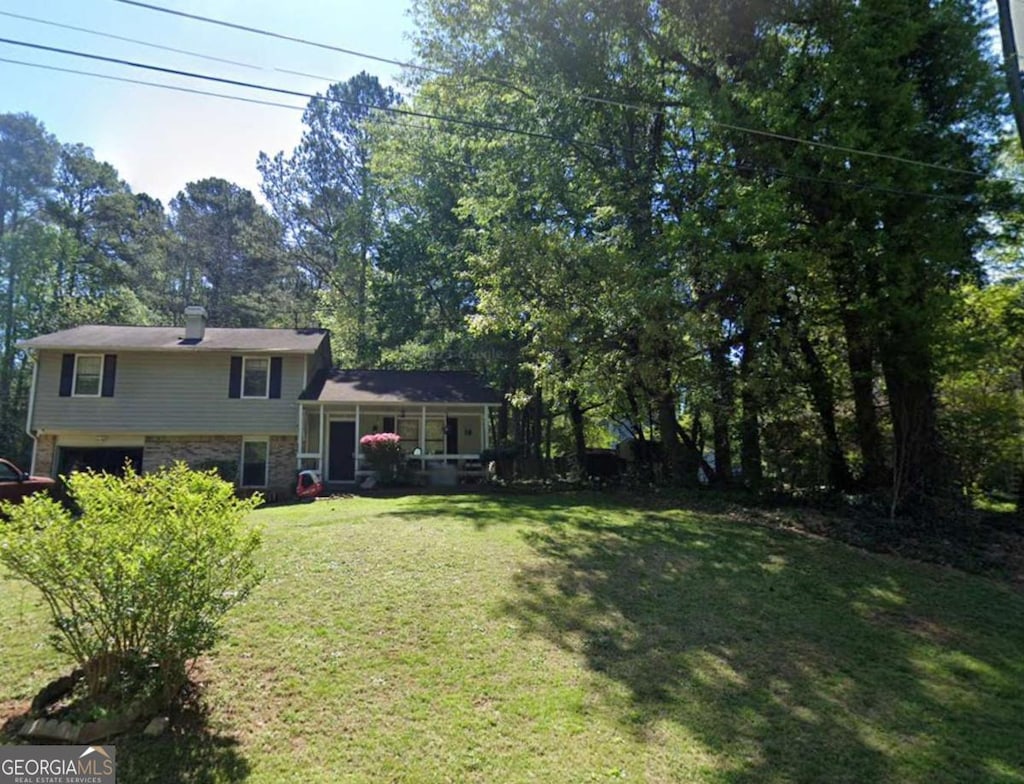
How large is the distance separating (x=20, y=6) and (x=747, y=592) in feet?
34.5

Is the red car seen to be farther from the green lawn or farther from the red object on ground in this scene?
the green lawn

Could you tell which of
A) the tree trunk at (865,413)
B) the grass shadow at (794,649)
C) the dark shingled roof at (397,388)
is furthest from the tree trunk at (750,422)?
the dark shingled roof at (397,388)

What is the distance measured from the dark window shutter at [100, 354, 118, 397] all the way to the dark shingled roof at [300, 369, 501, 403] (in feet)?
18.1

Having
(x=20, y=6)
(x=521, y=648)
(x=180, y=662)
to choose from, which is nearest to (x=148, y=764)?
(x=180, y=662)

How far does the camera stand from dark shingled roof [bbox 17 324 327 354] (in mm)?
16953

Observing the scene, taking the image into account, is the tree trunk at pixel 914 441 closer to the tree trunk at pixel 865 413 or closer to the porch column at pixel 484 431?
the tree trunk at pixel 865 413

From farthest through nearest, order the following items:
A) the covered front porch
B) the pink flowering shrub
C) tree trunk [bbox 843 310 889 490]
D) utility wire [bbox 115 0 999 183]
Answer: the covered front porch < the pink flowering shrub < tree trunk [bbox 843 310 889 490] < utility wire [bbox 115 0 999 183]

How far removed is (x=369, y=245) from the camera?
2748 cm

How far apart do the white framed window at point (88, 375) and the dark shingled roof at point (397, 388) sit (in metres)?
5.94

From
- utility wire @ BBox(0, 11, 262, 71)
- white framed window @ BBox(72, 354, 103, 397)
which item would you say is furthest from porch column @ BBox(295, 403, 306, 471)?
utility wire @ BBox(0, 11, 262, 71)

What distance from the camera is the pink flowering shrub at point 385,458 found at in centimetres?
1680

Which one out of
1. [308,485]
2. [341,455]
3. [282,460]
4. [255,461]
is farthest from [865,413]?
[255,461]

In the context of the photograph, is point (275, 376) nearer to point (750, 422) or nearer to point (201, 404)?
point (201, 404)

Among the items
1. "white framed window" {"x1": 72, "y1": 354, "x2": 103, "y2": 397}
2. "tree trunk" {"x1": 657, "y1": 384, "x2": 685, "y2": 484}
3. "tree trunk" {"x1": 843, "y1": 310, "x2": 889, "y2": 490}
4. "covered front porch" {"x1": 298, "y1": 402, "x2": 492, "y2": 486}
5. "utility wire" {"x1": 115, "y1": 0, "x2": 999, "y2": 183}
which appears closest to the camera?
"utility wire" {"x1": 115, "y1": 0, "x2": 999, "y2": 183}
